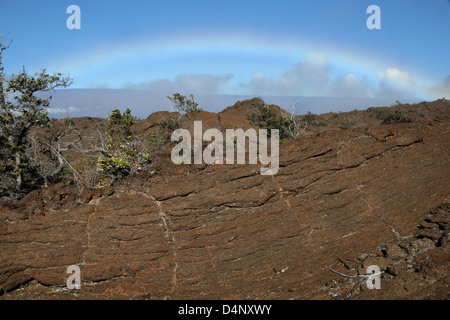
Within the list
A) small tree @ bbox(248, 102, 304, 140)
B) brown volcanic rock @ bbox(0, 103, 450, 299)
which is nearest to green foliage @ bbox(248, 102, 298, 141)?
small tree @ bbox(248, 102, 304, 140)

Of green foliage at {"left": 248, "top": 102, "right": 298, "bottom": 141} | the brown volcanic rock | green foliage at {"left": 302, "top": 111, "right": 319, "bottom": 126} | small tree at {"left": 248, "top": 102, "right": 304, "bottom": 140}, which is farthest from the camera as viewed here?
green foliage at {"left": 302, "top": 111, "right": 319, "bottom": 126}

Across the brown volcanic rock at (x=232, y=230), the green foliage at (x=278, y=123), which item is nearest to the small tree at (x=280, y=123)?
the green foliage at (x=278, y=123)

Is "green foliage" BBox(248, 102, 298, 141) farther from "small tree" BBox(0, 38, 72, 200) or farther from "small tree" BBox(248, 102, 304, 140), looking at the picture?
"small tree" BBox(0, 38, 72, 200)

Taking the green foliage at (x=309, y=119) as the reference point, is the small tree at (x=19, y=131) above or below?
below

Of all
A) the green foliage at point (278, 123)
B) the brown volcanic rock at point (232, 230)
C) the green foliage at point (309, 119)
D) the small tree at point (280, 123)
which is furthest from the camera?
the green foliage at point (309, 119)

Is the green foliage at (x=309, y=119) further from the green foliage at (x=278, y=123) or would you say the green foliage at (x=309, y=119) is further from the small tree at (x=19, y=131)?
the small tree at (x=19, y=131)

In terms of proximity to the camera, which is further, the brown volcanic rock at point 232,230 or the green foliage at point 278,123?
the green foliage at point 278,123

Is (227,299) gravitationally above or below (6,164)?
below

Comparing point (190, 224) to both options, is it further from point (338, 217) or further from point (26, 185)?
point (26, 185)

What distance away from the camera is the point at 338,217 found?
6273 millimetres

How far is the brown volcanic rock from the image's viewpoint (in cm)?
583

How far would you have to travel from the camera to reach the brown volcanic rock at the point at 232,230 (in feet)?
19.1
